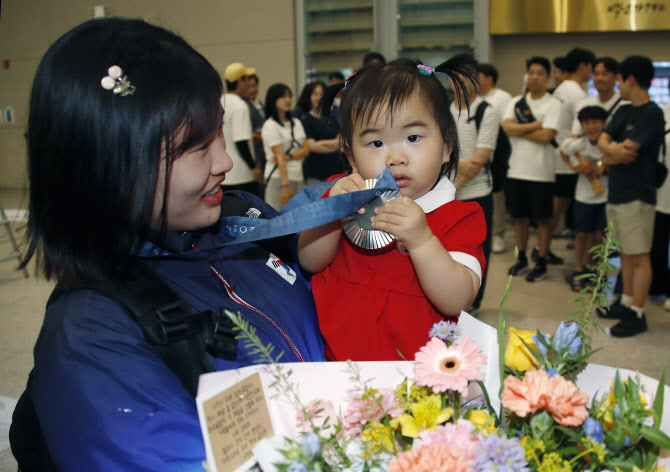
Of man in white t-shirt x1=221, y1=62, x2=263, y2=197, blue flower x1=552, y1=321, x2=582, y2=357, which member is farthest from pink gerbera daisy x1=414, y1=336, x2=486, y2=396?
man in white t-shirt x1=221, y1=62, x2=263, y2=197

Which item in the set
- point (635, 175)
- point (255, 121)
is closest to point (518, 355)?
point (635, 175)

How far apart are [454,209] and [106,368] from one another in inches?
31.7

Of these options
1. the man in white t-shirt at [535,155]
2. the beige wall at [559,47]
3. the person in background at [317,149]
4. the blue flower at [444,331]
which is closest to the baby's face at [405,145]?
the blue flower at [444,331]

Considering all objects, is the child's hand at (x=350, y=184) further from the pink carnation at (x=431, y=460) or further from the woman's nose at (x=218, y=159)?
the pink carnation at (x=431, y=460)

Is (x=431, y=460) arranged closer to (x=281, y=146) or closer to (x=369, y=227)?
(x=369, y=227)

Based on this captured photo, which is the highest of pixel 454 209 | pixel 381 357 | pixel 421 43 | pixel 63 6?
pixel 63 6

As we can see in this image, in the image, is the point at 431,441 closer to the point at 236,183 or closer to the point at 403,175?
the point at 403,175

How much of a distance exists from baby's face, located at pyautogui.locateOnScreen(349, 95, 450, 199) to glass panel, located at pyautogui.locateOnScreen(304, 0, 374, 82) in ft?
22.5

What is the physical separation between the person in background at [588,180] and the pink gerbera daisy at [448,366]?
13.0 feet

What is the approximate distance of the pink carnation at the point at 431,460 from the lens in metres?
0.53

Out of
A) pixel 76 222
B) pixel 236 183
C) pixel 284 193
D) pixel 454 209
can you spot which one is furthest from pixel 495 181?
pixel 76 222

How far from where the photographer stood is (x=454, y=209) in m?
1.27

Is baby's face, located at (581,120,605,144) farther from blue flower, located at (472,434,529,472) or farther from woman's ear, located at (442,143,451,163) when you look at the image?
blue flower, located at (472,434,529,472)

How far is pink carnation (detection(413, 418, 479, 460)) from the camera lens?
56 centimetres
